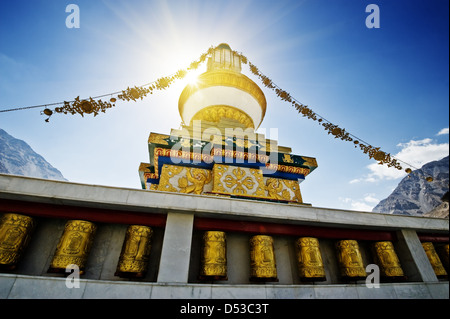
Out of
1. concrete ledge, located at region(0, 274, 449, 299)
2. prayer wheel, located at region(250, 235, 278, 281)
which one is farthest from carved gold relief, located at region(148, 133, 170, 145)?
concrete ledge, located at region(0, 274, 449, 299)

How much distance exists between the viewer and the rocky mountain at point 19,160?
1998 cm

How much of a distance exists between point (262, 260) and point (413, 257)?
8.62 feet

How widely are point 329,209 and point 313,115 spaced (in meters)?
2.83

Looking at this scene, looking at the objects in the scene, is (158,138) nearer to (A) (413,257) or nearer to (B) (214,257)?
(B) (214,257)

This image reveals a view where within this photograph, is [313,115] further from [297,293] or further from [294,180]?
[297,293]

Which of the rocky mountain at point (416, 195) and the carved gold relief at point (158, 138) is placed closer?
the carved gold relief at point (158, 138)

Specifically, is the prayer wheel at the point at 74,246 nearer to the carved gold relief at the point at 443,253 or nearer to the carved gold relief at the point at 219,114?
the carved gold relief at the point at 219,114

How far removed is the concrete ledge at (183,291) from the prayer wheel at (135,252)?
0.34m

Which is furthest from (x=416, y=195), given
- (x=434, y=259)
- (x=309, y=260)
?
(x=309, y=260)

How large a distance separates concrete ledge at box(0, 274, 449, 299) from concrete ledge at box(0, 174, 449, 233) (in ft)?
2.97

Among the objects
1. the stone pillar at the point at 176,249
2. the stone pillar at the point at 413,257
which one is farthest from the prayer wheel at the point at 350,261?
the stone pillar at the point at 176,249

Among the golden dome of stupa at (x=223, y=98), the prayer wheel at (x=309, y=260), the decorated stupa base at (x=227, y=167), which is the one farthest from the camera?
the golden dome of stupa at (x=223, y=98)
